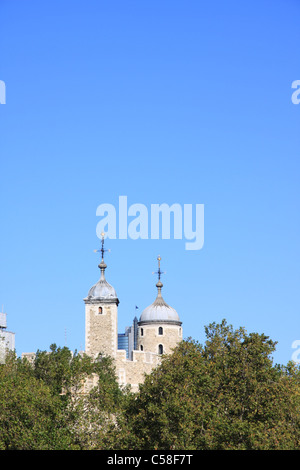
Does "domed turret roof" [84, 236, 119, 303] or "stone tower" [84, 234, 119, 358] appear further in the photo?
"domed turret roof" [84, 236, 119, 303]

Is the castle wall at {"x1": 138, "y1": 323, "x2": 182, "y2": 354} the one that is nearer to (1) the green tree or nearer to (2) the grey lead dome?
(2) the grey lead dome

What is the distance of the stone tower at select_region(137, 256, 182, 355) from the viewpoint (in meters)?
102

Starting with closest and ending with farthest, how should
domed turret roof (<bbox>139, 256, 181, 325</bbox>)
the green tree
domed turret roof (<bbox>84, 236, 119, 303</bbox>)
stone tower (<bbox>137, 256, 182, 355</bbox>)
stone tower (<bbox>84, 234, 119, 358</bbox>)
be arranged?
1. the green tree
2. stone tower (<bbox>84, 234, 119, 358</bbox>)
3. domed turret roof (<bbox>84, 236, 119, 303</bbox>)
4. stone tower (<bbox>137, 256, 182, 355</bbox>)
5. domed turret roof (<bbox>139, 256, 181, 325</bbox>)

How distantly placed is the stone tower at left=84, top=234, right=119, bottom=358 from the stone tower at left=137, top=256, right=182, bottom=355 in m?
8.51

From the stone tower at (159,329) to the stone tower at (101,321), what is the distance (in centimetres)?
851

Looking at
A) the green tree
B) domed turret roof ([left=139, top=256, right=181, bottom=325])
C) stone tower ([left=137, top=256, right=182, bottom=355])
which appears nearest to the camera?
the green tree

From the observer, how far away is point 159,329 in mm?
102812

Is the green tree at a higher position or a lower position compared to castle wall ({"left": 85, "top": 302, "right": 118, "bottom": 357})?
lower

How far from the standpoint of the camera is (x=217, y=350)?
58.9 meters

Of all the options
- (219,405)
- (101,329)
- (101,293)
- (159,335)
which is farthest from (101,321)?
(219,405)

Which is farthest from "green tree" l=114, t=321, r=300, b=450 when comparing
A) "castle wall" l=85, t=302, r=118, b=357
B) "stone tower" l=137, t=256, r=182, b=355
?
"stone tower" l=137, t=256, r=182, b=355

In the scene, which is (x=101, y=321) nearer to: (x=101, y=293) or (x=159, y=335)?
(x=101, y=293)

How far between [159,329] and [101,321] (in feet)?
33.9
